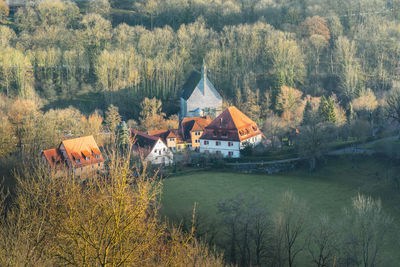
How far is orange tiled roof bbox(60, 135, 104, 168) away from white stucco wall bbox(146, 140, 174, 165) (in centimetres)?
523

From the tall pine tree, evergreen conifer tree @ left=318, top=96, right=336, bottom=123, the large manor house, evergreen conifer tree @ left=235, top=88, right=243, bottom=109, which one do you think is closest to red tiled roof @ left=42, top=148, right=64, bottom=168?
the large manor house

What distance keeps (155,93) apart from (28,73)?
19.9m

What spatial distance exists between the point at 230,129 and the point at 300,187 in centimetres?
1220

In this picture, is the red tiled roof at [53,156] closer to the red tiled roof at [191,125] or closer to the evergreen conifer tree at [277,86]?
the red tiled roof at [191,125]

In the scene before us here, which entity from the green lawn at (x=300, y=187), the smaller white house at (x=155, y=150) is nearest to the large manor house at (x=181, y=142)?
the smaller white house at (x=155, y=150)

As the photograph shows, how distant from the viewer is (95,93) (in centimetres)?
6738

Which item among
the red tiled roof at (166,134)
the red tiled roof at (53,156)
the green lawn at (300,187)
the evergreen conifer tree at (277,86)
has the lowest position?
the green lawn at (300,187)

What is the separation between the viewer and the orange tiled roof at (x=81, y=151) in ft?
129

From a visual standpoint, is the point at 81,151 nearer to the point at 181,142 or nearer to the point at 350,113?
the point at 181,142

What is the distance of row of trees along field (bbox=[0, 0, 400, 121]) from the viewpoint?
202 ft

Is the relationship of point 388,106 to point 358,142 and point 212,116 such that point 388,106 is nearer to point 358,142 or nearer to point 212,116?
point 358,142

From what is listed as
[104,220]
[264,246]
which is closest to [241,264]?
[264,246]

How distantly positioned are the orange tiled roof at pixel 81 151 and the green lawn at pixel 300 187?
25.6 feet

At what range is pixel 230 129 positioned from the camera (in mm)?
47688
